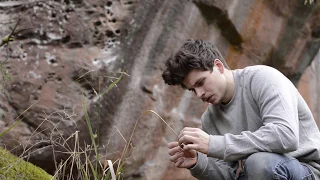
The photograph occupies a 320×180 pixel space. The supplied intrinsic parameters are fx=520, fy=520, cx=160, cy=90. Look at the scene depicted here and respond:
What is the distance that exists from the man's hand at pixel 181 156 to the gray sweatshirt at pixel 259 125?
3 cm

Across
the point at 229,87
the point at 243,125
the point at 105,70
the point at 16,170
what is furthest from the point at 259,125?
the point at 105,70

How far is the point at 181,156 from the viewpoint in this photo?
218 centimetres

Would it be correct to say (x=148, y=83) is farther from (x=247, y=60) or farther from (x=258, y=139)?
(x=258, y=139)

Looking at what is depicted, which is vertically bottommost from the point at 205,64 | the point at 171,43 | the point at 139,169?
the point at 139,169

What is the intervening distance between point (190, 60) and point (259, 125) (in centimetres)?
39

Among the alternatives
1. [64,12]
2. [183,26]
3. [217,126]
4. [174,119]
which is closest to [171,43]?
[183,26]

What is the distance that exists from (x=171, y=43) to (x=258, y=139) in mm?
1877

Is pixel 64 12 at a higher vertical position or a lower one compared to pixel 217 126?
lower

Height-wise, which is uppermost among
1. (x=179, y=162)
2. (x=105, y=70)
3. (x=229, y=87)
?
(x=229, y=87)

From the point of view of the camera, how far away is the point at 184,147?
2.01 m

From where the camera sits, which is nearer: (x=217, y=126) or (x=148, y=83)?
(x=217, y=126)

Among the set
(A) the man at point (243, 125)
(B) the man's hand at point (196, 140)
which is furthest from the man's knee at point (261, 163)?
(B) the man's hand at point (196, 140)

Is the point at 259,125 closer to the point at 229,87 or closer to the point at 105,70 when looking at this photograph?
the point at 229,87

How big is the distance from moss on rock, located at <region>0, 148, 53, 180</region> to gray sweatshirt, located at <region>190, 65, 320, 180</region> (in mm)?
794
